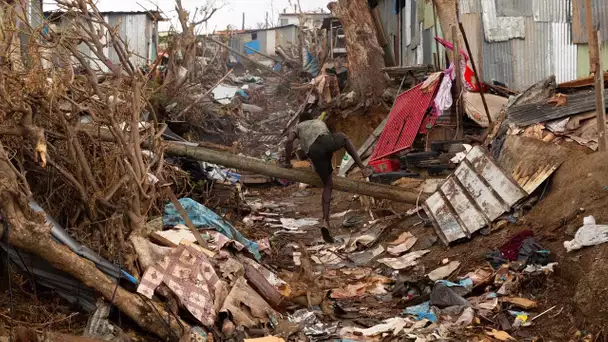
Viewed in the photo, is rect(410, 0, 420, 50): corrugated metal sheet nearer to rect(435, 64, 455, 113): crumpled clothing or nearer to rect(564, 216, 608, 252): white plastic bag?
rect(435, 64, 455, 113): crumpled clothing

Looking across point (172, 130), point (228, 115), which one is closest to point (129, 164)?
point (172, 130)

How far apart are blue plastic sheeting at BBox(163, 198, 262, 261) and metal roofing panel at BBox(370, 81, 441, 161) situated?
463cm

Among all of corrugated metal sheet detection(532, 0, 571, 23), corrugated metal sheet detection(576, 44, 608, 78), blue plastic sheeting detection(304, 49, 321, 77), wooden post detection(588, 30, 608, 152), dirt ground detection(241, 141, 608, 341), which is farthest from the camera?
blue plastic sheeting detection(304, 49, 321, 77)

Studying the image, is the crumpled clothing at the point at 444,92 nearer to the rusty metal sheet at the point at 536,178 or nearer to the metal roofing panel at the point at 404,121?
the metal roofing panel at the point at 404,121

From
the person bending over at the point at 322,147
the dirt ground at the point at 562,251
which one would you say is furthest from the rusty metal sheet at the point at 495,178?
the person bending over at the point at 322,147

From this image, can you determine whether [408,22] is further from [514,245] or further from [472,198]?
[514,245]

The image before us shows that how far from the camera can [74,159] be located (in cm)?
600

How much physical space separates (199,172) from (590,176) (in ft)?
21.1

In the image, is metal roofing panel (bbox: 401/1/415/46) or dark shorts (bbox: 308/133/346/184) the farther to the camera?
metal roofing panel (bbox: 401/1/415/46)

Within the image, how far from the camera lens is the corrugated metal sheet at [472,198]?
295 inches

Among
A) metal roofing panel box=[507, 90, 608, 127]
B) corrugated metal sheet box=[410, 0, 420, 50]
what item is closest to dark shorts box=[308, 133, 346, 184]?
metal roofing panel box=[507, 90, 608, 127]

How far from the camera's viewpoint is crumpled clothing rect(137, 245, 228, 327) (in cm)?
554

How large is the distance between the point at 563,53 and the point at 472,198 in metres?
6.20

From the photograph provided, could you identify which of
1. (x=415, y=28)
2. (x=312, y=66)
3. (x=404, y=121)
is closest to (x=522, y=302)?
(x=404, y=121)
